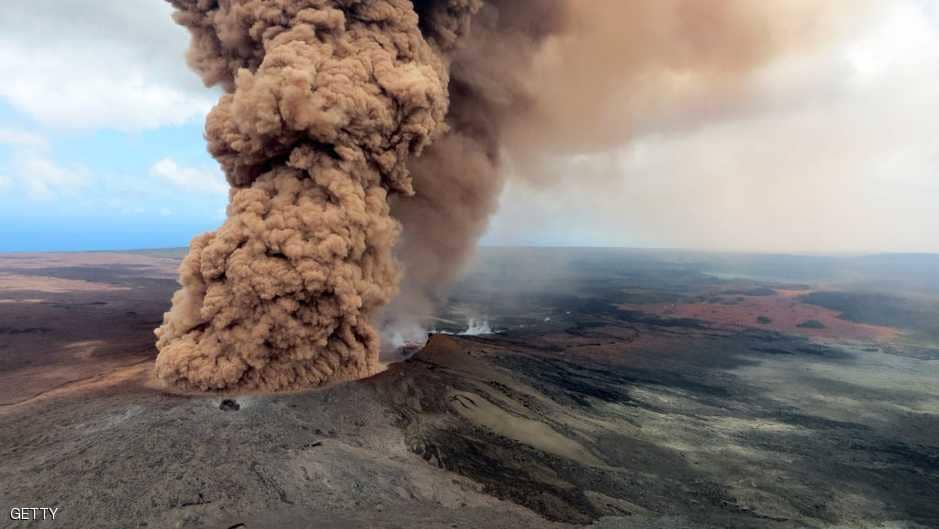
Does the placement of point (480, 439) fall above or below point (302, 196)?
below

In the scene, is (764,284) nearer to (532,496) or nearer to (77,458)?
(532,496)

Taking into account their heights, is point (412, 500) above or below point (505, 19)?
below

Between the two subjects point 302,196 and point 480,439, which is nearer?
point 480,439

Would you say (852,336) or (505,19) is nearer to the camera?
(505,19)

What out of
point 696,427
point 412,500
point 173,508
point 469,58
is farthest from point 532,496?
point 469,58
